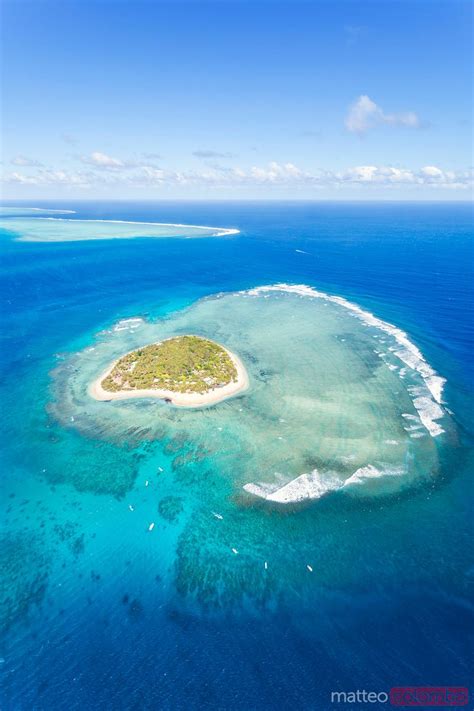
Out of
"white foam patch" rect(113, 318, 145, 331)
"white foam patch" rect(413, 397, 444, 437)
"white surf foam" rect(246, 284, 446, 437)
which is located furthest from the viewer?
"white foam patch" rect(113, 318, 145, 331)

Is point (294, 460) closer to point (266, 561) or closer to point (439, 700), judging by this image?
point (266, 561)

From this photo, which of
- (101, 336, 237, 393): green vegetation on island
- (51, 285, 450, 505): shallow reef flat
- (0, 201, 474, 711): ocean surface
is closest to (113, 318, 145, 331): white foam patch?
(51, 285, 450, 505): shallow reef flat

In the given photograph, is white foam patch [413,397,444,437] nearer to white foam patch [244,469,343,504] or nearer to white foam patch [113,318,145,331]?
white foam patch [244,469,343,504]

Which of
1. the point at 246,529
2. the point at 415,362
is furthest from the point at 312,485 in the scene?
the point at 415,362

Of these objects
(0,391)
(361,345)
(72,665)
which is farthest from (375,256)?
A: (72,665)

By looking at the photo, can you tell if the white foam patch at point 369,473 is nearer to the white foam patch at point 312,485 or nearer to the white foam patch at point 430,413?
the white foam patch at point 312,485

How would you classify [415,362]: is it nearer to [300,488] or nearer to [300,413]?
[300,413]
